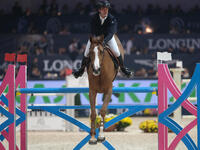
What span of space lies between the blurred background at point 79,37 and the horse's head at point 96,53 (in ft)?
32.2

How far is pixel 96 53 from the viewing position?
5.50 meters

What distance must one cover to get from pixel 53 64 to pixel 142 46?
4059 mm

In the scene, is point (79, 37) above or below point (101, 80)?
above

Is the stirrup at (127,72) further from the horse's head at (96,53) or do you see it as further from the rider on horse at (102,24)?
the horse's head at (96,53)

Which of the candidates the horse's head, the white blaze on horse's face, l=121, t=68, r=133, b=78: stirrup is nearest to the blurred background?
l=121, t=68, r=133, b=78: stirrup

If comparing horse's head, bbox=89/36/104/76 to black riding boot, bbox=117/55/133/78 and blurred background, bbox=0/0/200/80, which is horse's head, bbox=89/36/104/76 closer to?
black riding boot, bbox=117/55/133/78

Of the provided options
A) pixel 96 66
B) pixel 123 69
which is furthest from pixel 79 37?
pixel 96 66

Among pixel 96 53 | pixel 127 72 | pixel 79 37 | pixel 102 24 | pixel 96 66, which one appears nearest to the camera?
pixel 96 66

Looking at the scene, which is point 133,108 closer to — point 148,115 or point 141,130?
point 141,130

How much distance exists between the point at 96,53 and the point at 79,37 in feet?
41.9

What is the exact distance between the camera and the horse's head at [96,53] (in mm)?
5359

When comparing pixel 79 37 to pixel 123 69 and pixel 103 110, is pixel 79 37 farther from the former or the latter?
pixel 103 110

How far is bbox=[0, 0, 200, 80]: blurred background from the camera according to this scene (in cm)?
1686

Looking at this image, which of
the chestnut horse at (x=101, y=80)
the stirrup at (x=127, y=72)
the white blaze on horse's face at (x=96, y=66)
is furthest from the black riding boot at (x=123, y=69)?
the white blaze on horse's face at (x=96, y=66)
